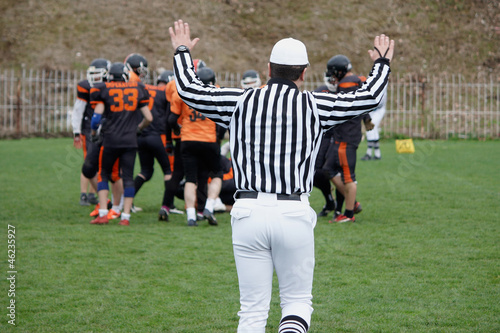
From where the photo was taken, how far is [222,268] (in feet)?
19.3

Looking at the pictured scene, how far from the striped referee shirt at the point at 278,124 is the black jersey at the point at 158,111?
5.37 m

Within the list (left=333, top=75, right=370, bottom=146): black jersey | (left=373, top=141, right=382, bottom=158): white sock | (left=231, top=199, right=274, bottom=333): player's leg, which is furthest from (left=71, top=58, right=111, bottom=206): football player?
(left=373, top=141, right=382, bottom=158): white sock

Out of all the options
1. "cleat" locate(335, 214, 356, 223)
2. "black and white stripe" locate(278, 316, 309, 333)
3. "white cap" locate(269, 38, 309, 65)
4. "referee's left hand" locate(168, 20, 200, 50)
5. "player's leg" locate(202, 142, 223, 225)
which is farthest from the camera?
"cleat" locate(335, 214, 356, 223)

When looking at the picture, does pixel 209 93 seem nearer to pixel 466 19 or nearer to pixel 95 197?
pixel 95 197

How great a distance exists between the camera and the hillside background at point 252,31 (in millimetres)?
27484

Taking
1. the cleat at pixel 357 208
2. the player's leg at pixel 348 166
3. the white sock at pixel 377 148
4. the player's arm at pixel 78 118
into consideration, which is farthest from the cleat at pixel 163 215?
the white sock at pixel 377 148

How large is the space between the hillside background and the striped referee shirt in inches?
943

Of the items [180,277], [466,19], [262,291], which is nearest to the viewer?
[262,291]

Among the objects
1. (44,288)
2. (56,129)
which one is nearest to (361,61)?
(56,129)

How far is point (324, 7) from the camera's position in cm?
3067

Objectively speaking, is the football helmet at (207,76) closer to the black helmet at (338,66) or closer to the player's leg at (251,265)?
the black helmet at (338,66)

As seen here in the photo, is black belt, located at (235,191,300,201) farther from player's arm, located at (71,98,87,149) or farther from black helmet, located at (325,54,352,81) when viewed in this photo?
player's arm, located at (71,98,87,149)

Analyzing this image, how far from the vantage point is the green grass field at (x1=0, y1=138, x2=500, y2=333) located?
4441 mm

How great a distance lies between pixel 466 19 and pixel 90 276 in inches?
1106
